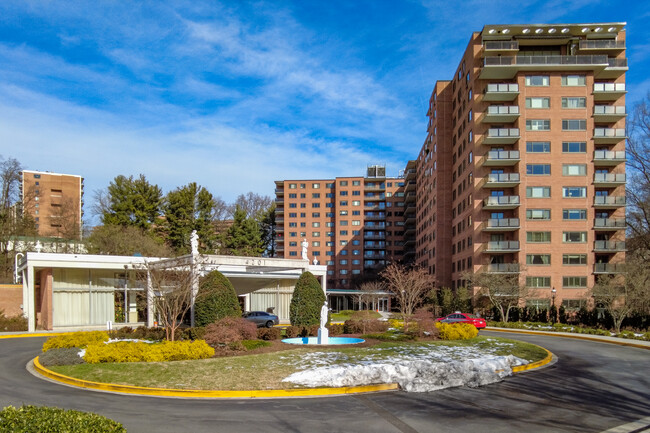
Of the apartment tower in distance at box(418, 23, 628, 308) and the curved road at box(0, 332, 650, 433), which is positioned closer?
the curved road at box(0, 332, 650, 433)

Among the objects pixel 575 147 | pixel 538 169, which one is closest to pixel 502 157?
pixel 538 169

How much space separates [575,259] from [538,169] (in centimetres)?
1124

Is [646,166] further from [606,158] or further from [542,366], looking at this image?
[542,366]

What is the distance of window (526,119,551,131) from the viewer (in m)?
58.8

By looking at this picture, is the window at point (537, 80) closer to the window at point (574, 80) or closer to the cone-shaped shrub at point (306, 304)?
the window at point (574, 80)

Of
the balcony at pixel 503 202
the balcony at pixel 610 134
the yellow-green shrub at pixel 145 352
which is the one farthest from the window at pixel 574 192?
the yellow-green shrub at pixel 145 352

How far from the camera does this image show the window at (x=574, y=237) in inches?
2266

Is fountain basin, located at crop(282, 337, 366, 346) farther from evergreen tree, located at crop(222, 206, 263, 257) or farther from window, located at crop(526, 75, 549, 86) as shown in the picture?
evergreen tree, located at crop(222, 206, 263, 257)

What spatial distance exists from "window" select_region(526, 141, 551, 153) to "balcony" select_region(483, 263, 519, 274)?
13902 millimetres

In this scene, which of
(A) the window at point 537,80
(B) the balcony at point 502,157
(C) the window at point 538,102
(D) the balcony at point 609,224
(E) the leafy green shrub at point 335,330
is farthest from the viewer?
(A) the window at point 537,80

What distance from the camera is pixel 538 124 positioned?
2323 inches

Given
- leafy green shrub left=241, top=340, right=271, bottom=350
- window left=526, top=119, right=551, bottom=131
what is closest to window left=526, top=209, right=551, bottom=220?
window left=526, top=119, right=551, bottom=131

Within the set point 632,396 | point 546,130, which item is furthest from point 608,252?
point 632,396

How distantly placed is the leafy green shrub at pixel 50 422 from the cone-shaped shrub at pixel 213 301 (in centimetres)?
2118
